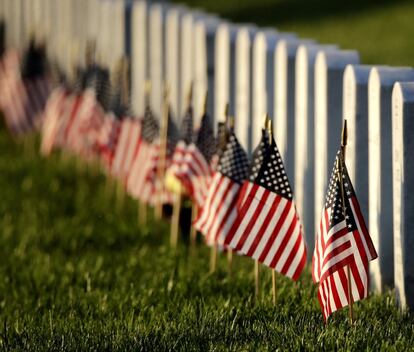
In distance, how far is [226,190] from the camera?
25.8 ft

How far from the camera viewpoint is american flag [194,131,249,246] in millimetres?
7812

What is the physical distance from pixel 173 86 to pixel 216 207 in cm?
344

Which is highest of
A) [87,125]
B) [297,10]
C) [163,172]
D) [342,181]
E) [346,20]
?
[297,10]

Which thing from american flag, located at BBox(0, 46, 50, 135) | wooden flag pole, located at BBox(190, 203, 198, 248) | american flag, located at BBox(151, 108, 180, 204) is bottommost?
wooden flag pole, located at BBox(190, 203, 198, 248)

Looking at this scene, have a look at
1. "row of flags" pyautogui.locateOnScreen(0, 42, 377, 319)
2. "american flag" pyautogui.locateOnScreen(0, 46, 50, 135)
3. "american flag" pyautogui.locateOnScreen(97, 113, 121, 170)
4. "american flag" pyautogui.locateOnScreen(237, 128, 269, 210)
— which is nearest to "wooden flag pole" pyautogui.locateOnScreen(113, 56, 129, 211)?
"row of flags" pyautogui.locateOnScreen(0, 42, 377, 319)

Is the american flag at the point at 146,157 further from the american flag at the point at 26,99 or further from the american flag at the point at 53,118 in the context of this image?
the american flag at the point at 26,99

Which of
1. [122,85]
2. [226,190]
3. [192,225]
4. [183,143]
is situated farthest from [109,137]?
[226,190]

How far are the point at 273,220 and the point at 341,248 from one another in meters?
0.69

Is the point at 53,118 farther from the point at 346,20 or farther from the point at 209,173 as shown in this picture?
the point at 346,20

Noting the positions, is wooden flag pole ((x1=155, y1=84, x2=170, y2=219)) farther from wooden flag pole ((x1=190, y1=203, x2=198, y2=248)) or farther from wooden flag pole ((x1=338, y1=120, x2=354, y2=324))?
wooden flag pole ((x1=338, y1=120, x2=354, y2=324))

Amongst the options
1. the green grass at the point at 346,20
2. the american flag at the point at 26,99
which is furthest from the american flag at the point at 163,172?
the green grass at the point at 346,20

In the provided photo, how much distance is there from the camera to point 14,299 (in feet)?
25.5

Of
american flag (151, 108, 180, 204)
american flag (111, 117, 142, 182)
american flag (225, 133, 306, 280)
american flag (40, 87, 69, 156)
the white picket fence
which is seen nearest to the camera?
the white picket fence

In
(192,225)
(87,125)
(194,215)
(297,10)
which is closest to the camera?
(192,225)
